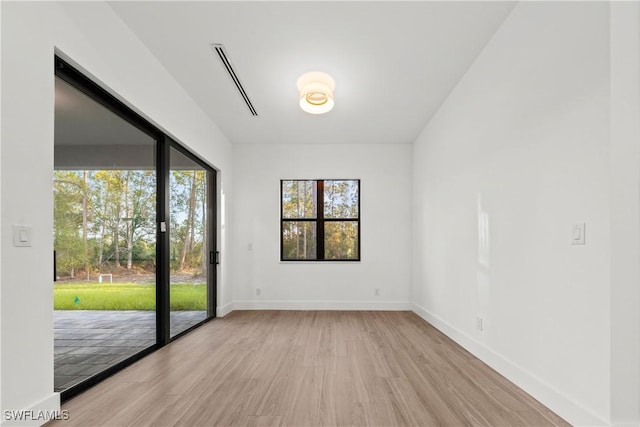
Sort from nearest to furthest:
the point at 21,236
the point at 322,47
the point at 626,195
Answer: the point at 626,195, the point at 21,236, the point at 322,47

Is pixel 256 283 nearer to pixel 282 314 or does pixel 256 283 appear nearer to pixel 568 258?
pixel 282 314

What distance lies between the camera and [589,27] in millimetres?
1914

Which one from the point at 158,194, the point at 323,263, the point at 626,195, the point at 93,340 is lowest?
the point at 93,340

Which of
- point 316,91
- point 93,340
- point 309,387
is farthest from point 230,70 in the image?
point 309,387

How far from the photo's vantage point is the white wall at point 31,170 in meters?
1.79

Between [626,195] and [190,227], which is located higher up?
[626,195]

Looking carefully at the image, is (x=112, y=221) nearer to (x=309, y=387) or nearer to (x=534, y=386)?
(x=309, y=387)

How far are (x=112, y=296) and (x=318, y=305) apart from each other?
3548 millimetres

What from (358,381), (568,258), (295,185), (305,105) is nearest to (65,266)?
(358,381)

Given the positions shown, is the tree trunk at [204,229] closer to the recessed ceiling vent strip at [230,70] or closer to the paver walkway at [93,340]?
the recessed ceiling vent strip at [230,70]

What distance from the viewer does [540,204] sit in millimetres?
2324

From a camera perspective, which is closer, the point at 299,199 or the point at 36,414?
the point at 36,414

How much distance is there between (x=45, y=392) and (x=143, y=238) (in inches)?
60.9

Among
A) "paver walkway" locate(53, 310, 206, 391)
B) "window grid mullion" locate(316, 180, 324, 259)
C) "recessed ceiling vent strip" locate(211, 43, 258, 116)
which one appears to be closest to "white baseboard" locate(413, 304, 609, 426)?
"window grid mullion" locate(316, 180, 324, 259)
